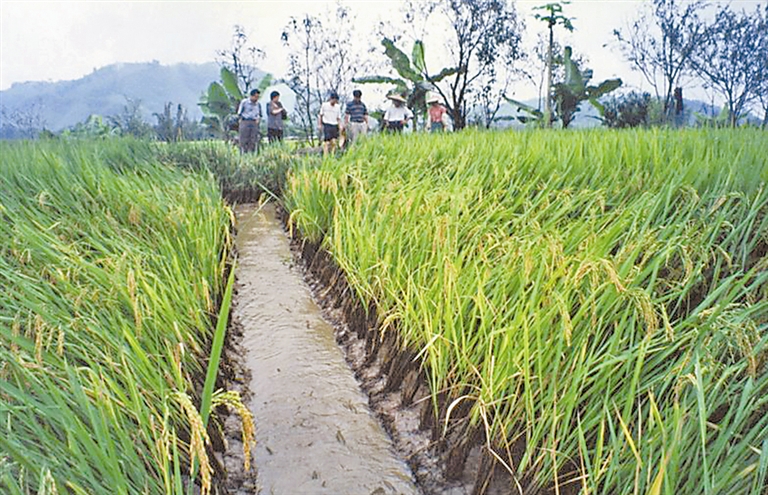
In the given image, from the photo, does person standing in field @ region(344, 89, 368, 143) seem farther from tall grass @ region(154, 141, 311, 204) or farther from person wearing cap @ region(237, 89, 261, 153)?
tall grass @ region(154, 141, 311, 204)

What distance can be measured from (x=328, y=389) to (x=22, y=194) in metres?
1.84

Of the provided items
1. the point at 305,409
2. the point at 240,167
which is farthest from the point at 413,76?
the point at 305,409

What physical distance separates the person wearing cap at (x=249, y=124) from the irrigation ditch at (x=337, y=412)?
6.58 metres

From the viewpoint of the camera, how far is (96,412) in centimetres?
150

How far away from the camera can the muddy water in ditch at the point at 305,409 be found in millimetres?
2055

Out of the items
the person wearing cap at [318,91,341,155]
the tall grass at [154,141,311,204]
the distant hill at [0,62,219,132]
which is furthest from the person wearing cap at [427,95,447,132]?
the distant hill at [0,62,219,132]

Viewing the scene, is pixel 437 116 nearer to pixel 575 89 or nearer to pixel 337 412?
pixel 575 89

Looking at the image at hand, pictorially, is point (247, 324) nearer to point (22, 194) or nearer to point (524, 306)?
point (22, 194)

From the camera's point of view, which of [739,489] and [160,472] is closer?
[739,489]

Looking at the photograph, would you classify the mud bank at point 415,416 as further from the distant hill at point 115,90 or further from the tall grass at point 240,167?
the distant hill at point 115,90

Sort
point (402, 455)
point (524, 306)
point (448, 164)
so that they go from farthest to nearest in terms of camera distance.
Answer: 1. point (448, 164)
2. point (402, 455)
3. point (524, 306)

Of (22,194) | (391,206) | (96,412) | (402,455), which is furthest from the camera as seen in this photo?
(391,206)

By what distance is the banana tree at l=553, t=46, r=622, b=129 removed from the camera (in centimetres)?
1293

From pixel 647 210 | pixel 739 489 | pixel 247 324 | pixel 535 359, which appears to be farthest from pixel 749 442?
pixel 247 324
